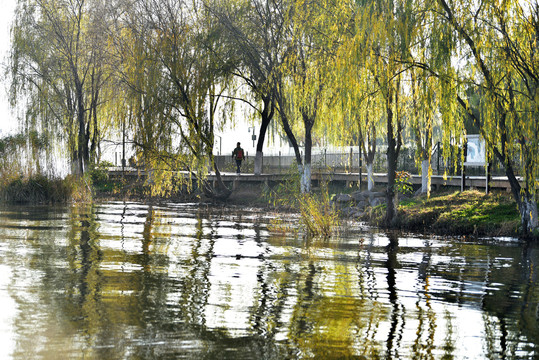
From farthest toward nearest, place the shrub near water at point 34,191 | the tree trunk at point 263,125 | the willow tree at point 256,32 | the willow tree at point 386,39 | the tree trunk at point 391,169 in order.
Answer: the tree trunk at point 263,125 < the shrub near water at point 34,191 < the willow tree at point 256,32 < the tree trunk at point 391,169 < the willow tree at point 386,39

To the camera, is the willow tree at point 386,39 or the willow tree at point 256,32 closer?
the willow tree at point 386,39

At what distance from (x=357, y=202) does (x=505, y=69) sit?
12.9 meters

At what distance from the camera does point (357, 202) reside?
93.6 feet

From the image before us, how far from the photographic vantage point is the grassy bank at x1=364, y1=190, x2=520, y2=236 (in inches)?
738

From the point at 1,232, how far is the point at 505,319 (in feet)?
39.0

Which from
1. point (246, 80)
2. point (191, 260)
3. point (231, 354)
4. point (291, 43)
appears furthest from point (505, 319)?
point (246, 80)

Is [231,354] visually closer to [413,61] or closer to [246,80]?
[413,61]

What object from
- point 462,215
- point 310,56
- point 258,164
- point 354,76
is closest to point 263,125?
point 258,164

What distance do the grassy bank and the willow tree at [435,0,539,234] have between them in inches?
78.9

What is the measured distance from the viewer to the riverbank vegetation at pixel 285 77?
53.6ft

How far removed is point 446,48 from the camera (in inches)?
645

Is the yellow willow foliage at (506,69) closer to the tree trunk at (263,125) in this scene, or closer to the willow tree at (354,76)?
the willow tree at (354,76)

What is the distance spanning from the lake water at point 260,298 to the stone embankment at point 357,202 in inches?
365

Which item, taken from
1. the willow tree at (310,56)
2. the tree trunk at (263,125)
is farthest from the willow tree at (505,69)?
the tree trunk at (263,125)
